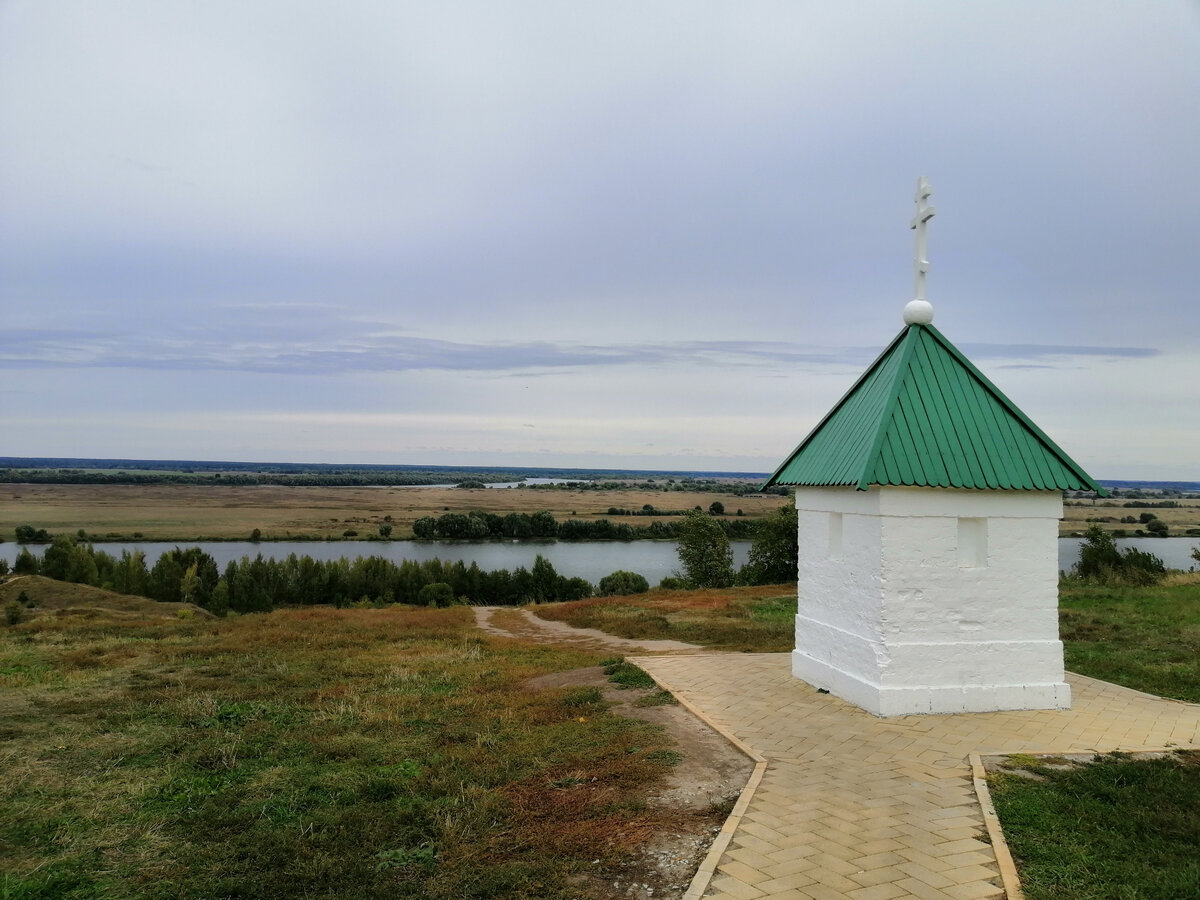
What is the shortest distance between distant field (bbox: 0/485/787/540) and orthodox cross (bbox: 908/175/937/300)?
62291 mm

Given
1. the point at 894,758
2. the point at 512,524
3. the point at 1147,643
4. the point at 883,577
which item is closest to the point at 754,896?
the point at 894,758

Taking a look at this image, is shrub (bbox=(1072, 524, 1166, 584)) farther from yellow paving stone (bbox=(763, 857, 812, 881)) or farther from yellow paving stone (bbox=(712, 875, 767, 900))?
yellow paving stone (bbox=(712, 875, 767, 900))

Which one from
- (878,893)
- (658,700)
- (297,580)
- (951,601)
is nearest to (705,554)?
(297,580)

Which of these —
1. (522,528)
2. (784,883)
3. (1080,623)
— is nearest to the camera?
(784,883)

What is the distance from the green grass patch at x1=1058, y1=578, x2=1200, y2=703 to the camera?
1012cm

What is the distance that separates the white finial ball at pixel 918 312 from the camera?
343 inches

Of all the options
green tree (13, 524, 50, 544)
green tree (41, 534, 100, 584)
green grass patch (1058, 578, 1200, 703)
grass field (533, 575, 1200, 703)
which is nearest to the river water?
green tree (13, 524, 50, 544)

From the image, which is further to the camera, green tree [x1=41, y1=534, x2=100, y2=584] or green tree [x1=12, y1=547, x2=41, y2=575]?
green tree [x1=41, y1=534, x2=100, y2=584]

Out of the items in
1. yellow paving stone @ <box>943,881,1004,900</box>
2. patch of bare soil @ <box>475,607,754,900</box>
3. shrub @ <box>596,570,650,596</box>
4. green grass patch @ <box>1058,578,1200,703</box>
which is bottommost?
shrub @ <box>596,570,650,596</box>

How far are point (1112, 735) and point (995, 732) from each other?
1050 millimetres

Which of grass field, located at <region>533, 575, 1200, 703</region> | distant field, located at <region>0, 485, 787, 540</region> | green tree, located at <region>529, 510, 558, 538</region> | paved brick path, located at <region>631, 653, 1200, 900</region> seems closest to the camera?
paved brick path, located at <region>631, 653, 1200, 900</region>

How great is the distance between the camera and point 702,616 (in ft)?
61.3

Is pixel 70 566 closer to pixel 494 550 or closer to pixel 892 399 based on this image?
pixel 494 550

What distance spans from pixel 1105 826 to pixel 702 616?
45.0ft
